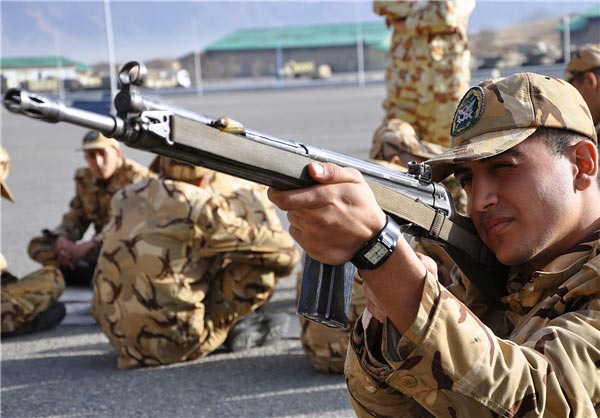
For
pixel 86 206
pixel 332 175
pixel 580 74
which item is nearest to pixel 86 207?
pixel 86 206

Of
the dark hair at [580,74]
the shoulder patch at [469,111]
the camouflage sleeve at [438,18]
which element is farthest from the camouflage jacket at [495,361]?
A: the camouflage sleeve at [438,18]

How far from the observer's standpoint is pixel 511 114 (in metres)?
2.19

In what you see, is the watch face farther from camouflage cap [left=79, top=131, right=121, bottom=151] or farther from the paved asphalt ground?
camouflage cap [left=79, top=131, right=121, bottom=151]

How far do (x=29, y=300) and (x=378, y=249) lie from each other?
560 cm

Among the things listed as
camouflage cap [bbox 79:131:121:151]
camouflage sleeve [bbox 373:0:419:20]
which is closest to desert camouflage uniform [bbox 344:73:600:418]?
camouflage sleeve [bbox 373:0:419:20]

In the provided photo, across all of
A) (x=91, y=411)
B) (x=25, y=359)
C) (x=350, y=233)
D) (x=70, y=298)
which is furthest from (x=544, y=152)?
(x=70, y=298)

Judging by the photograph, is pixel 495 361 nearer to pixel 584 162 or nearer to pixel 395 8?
pixel 584 162

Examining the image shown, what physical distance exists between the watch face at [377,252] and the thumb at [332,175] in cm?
13

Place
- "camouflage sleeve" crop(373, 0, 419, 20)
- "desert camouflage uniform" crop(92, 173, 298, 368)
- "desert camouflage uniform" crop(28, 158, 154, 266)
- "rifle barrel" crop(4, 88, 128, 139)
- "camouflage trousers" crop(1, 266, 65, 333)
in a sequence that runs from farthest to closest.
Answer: "desert camouflage uniform" crop(28, 158, 154, 266) → "camouflage sleeve" crop(373, 0, 419, 20) → "camouflage trousers" crop(1, 266, 65, 333) → "desert camouflage uniform" crop(92, 173, 298, 368) → "rifle barrel" crop(4, 88, 128, 139)

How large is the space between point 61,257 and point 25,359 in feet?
6.55

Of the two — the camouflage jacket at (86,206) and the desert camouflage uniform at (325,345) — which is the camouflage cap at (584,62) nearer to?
the desert camouflage uniform at (325,345)

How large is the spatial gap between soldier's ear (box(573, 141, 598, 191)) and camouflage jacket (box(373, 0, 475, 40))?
19.4ft

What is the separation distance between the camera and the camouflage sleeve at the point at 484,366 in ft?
6.12

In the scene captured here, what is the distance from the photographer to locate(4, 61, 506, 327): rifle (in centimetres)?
211
